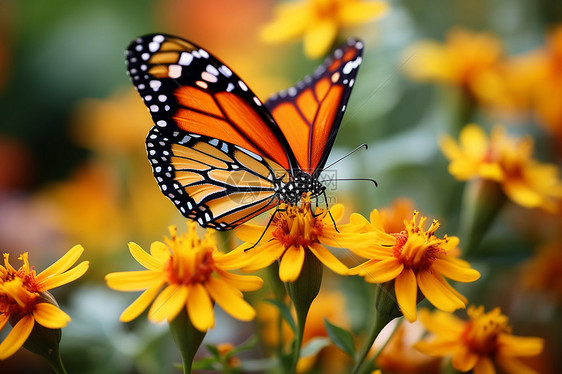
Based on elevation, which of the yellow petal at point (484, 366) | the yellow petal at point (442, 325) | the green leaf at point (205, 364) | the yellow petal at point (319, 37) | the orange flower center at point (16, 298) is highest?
the yellow petal at point (319, 37)

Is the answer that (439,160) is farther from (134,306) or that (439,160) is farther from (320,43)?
(134,306)

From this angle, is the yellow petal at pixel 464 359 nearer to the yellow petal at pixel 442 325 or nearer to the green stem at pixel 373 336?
the yellow petal at pixel 442 325

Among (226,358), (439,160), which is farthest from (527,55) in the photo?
(226,358)

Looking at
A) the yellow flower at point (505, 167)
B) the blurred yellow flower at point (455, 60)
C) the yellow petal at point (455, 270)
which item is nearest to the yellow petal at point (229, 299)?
the yellow petal at point (455, 270)

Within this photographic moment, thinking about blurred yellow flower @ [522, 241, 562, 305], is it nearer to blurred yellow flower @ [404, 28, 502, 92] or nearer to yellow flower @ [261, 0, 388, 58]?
blurred yellow flower @ [404, 28, 502, 92]

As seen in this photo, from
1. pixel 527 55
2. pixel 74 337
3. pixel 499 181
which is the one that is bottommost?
pixel 74 337

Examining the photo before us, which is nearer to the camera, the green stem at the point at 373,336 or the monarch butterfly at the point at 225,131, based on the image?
the green stem at the point at 373,336

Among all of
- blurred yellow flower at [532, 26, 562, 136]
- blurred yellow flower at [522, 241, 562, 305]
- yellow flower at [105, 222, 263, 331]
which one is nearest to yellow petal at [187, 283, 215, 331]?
yellow flower at [105, 222, 263, 331]
